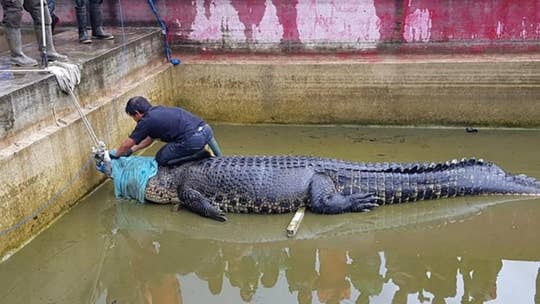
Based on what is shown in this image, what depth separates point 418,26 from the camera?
24.8 feet

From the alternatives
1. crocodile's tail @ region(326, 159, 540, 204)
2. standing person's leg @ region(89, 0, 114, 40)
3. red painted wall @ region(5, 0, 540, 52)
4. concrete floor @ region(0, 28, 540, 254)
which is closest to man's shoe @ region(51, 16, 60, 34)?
red painted wall @ region(5, 0, 540, 52)

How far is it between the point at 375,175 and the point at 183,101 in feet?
12.2

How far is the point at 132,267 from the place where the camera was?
4605 millimetres

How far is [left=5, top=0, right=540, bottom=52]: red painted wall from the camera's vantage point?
24.3 feet

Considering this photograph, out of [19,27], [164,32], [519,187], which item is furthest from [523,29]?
[19,27]

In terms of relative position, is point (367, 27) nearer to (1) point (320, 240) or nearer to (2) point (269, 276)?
(1) point (320, 240)

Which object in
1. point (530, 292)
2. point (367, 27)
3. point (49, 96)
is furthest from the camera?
point (367, 27)

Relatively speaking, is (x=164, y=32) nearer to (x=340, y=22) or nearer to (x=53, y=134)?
(x=340, y=22)

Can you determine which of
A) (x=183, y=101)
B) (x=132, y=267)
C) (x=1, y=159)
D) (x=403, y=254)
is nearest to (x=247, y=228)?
(x=132, y=267)

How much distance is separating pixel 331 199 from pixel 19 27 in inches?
143

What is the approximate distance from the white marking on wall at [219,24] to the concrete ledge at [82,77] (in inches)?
24.1

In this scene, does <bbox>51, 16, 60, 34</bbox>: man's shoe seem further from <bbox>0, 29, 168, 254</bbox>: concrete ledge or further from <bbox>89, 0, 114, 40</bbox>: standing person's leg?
<bbox>0, 29, 168, 254</bbox>: concrete ledge

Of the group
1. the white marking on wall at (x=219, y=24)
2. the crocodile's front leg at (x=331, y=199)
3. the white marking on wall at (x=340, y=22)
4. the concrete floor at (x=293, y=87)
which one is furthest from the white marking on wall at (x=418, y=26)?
the crocodile's front leg at (x=331, y=199)

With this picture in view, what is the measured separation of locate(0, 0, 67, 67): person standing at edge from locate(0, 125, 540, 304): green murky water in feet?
5.21
